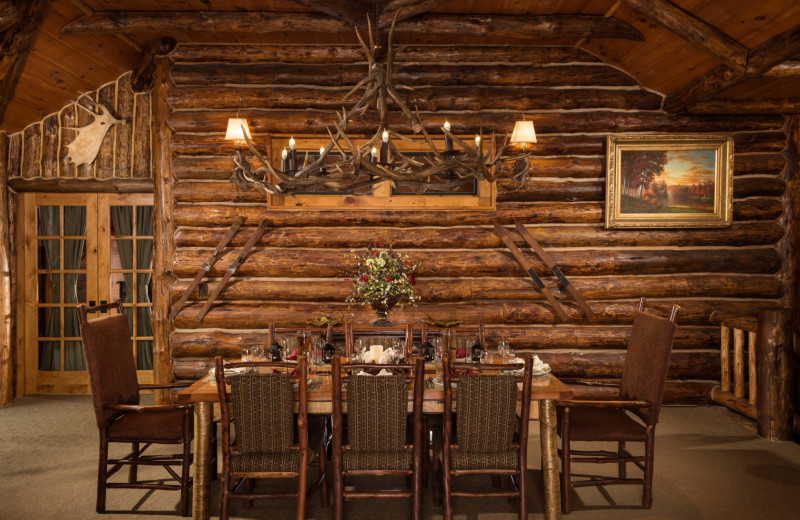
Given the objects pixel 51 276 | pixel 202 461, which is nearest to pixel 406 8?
pixel 202 461

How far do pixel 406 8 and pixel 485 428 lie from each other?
4395 mm

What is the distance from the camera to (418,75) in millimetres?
6625

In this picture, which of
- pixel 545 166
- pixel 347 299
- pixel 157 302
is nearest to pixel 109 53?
pixel 157 302

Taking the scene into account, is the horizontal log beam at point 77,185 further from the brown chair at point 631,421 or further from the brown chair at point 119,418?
the brown chair at point 631,421

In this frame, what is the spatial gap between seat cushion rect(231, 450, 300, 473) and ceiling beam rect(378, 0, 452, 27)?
438 centimetres

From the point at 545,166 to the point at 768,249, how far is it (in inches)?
115

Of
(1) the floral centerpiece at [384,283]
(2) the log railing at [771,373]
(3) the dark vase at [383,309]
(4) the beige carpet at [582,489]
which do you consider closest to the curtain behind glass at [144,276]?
(4) the beige carpet at [582,489]

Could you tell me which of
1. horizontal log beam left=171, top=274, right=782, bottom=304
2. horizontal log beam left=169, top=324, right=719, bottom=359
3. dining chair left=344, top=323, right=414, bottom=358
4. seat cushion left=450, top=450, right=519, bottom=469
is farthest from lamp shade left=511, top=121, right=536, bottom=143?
seat cushion left=450, top=450, right=519, bottom=469

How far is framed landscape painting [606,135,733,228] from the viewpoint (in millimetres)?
6605

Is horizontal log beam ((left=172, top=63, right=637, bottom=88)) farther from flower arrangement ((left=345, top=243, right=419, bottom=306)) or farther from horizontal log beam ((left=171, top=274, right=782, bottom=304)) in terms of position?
horizontal log beam ((left=171, top=274, right=782, bottom=304))

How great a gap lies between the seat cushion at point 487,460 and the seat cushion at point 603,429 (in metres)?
0.68

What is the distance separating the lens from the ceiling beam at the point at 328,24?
5.91 m

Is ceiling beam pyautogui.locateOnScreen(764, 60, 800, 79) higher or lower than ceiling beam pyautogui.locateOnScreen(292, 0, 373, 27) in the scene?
lower

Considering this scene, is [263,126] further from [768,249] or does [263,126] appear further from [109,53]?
[768,249]
